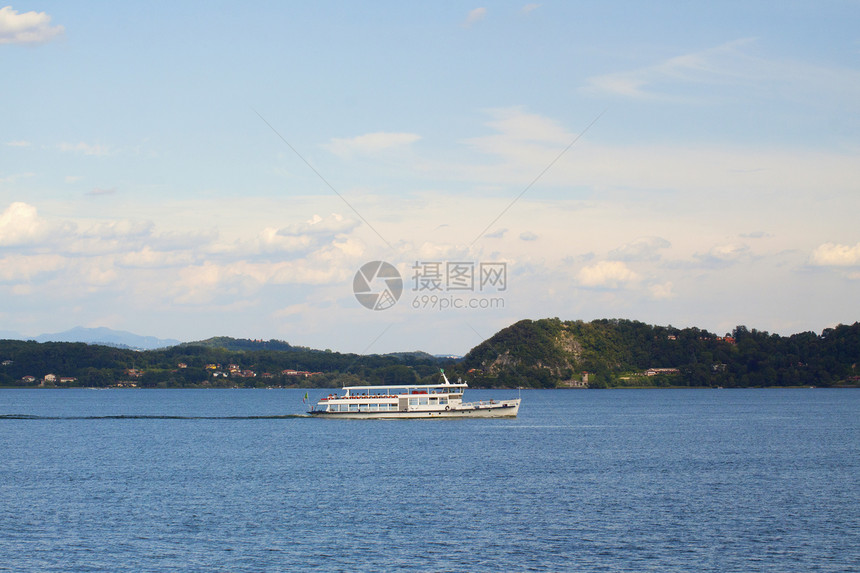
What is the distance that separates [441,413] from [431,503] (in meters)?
69.6

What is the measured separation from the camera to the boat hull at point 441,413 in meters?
131

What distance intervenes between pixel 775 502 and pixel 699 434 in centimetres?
6372

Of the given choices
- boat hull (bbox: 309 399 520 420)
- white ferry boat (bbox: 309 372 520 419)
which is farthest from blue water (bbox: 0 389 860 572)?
white ferry boat (bbox: 309 372 520 419)

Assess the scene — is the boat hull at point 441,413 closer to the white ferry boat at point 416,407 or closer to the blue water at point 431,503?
the white ferry boat at point 416,407

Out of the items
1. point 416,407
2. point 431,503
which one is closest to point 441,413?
point 416,407

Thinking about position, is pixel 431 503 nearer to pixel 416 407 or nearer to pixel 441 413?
pixel 441 413

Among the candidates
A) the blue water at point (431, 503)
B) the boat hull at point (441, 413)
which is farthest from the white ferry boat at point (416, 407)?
the blue water at point (431, 503)

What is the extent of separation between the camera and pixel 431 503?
200ft

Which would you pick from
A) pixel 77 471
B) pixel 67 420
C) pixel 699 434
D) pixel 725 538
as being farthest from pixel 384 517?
pixel 67 420

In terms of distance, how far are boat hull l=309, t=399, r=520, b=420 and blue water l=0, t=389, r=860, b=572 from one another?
16.6 meters

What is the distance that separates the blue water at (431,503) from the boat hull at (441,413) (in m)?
16.6

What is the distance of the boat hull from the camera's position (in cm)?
13062

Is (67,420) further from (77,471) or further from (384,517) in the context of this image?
(384,517)

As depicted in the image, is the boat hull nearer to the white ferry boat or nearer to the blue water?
the white ferry boat
